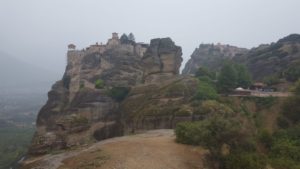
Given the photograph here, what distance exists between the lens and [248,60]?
79.1 metres

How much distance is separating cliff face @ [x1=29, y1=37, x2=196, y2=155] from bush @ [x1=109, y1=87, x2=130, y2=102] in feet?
0.56

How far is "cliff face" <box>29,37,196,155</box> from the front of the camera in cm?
4034

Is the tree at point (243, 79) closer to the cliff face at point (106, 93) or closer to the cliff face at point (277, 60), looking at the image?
the cliff face at point (277, 60)

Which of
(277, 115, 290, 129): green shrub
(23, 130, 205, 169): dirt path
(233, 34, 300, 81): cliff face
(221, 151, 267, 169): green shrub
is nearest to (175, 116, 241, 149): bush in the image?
(221, 151, 267, 169): green shrub

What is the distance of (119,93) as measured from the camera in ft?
169

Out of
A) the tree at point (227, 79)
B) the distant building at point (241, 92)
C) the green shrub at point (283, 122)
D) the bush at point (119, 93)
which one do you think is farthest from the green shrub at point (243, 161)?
the bush at point (119, 93)

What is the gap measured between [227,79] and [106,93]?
17.7 metres

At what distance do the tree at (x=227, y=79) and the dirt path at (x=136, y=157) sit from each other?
23.5m

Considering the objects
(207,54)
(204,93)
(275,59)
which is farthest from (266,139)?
(207,54)

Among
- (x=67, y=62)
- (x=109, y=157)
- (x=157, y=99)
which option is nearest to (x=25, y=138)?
(x=67, y=62)

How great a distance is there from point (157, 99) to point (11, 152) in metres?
54.0

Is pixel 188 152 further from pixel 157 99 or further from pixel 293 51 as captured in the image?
pixel 293 51

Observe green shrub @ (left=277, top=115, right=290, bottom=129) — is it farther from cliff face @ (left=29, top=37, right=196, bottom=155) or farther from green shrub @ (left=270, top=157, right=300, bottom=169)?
green shrub @ (left=270, top=157, right=300, bottom=169)

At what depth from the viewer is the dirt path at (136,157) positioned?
23.5m
